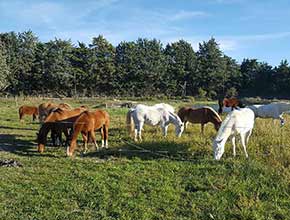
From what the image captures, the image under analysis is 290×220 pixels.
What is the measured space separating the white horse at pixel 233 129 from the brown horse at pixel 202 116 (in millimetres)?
3401

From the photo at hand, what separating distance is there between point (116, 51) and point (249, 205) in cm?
6215

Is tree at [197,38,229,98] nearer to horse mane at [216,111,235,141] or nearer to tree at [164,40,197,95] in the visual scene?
tree at [164,40,197,95]

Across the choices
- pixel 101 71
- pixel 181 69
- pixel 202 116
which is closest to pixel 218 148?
pixel 202 116

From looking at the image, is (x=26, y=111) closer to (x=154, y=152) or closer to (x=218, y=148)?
(x=154, y=152)

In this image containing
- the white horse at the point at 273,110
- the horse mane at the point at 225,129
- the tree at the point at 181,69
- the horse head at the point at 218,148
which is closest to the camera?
the horse head at the point at 218,148

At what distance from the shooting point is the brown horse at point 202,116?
14711 millimetres

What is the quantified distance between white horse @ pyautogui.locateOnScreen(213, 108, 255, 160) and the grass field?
30 cm

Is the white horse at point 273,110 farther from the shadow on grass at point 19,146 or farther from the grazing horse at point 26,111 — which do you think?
the grazing horse at point 26,111

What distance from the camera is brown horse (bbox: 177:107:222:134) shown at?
14.7m

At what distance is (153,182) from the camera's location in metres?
8.30

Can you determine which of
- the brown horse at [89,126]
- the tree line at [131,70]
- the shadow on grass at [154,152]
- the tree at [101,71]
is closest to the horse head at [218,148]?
the shadow on grass at [154,152]

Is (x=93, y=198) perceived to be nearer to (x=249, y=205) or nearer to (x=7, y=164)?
(x=249, y=205)

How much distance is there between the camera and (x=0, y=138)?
14492 millimetres

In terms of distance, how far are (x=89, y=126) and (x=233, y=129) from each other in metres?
4.67
